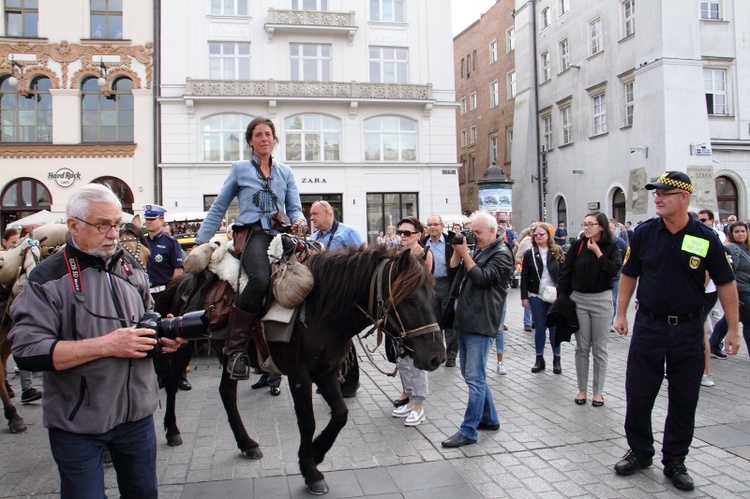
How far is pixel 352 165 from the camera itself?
27562 millimetres

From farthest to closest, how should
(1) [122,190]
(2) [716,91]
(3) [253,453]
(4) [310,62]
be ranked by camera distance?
(4) [310,62] → (1) [122,190] → (2) [716,91] → (3) [253,453]

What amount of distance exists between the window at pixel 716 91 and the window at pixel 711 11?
7.87 ft

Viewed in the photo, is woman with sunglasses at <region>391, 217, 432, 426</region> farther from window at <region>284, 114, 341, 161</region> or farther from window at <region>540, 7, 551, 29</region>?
window at <region>540, 7, 551, 29</region>

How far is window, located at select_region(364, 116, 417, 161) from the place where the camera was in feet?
92.1

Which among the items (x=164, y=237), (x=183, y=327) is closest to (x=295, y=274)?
(x=183, y=327)

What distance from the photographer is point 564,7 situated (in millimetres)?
31328

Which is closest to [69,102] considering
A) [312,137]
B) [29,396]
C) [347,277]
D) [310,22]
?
[312,137]

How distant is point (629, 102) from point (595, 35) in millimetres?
4725

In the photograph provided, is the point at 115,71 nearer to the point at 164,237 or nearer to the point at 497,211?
the point at 497,211

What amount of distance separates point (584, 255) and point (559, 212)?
2764 centimetres

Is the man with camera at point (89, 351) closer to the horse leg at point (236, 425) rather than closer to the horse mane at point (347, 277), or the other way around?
the horse mane at point (347, 277)

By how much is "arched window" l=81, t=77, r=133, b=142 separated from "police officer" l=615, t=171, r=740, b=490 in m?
26.2

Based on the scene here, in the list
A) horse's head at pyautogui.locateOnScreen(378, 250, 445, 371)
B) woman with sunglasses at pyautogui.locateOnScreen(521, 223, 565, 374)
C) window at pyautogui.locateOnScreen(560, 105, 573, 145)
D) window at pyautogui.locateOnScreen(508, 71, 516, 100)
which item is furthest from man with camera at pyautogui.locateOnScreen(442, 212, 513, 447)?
window at pyautogui.locateOnScreen(508, 71, 516, 100)

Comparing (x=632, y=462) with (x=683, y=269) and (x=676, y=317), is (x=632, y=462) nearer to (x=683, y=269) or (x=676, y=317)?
(x=676, y=317)
